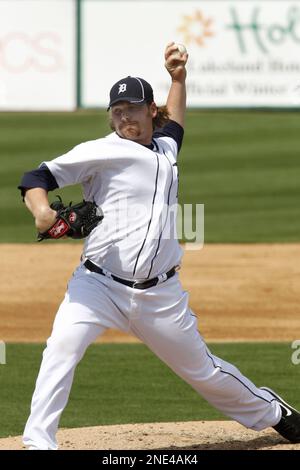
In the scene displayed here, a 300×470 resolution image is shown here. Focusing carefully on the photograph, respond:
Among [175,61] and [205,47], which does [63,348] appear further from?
[205,47]

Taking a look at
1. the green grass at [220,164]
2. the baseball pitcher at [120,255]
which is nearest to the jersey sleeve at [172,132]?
the baseball pitcher at [120,255]

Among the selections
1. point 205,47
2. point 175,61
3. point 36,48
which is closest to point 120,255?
point 175,61

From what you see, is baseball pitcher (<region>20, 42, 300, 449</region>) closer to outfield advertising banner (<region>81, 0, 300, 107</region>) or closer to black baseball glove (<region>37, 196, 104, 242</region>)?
black baseball glove (<region>37, 196, 104, 242</region>)

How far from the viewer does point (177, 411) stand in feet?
24.4

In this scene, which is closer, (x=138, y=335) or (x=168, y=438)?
(x=138, y=335)

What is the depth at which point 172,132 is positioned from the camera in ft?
20.4

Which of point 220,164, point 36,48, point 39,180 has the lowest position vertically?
point 220,164

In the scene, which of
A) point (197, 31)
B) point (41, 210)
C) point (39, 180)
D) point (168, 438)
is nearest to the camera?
point (41, 210)

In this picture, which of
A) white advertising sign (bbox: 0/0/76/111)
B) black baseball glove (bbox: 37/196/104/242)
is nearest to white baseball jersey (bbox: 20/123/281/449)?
black baseball glove (bbox: 37/196/104/242)

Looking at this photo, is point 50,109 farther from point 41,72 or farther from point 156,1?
point 156,1

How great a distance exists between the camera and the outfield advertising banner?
20734mm

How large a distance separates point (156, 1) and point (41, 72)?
241cm

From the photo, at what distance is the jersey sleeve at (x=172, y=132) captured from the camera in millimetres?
6168

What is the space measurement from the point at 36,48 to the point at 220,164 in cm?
544
